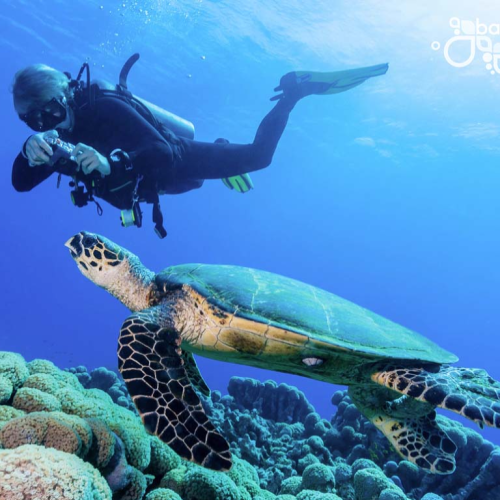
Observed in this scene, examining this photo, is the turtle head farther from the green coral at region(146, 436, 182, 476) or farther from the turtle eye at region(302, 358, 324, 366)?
the turtle eye at region(302, 358, 324, 366)

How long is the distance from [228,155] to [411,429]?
5.65 metres

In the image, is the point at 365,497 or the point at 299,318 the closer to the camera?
the point at 299,318

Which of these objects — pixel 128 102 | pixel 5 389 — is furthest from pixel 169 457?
pixel 128 102

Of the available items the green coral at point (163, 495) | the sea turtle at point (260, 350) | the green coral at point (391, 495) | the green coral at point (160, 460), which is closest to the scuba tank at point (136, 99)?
the sea turtle at point (260, 350)

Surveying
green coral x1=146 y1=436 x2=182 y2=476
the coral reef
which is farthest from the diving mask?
green coral x1=146 y1=436 x2=182 y2=476

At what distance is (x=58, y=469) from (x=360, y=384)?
3.03 meters

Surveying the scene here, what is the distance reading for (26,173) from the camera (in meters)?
4.93

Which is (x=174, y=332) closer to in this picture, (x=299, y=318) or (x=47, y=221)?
(x=299, y=318)

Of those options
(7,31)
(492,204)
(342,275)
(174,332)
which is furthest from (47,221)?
(174,332)

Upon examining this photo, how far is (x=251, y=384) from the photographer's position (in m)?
7.54

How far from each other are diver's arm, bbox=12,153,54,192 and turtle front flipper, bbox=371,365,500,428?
4742mm

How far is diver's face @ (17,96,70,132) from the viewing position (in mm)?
4711

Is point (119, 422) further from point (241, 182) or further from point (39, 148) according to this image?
point (241, 182)

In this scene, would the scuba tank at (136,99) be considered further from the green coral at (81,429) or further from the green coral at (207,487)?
the green coral at (207,487)
